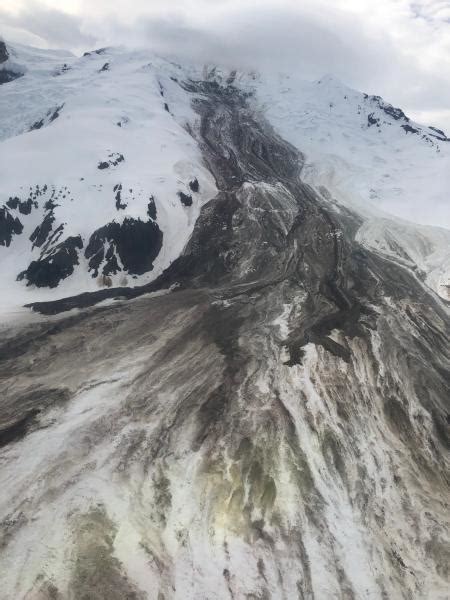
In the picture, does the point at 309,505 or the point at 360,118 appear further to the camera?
the point at 360,118

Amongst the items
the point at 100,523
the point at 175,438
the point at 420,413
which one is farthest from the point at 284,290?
the point at 100,523

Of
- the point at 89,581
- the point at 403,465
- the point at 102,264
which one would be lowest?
the point at 89,581

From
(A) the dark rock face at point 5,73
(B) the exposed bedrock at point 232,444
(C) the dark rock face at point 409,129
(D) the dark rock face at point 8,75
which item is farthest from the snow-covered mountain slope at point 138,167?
(B) the exposed bedrock at point 232,444

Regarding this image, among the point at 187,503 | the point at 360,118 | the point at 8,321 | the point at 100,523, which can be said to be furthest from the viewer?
the point at 360,118

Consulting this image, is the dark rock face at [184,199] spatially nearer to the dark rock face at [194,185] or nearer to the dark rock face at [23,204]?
the dark rock face at [194,185]

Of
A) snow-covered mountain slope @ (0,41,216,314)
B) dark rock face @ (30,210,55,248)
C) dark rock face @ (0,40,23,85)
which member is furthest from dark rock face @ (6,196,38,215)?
dark rock face @ (0,40,23,85)

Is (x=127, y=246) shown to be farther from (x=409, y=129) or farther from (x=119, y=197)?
(x=409, y=129)

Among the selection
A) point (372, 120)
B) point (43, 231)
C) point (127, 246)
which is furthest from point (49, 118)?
point (372, 120)

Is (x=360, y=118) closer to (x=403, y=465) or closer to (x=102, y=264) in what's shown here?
(x=102, y=264)
